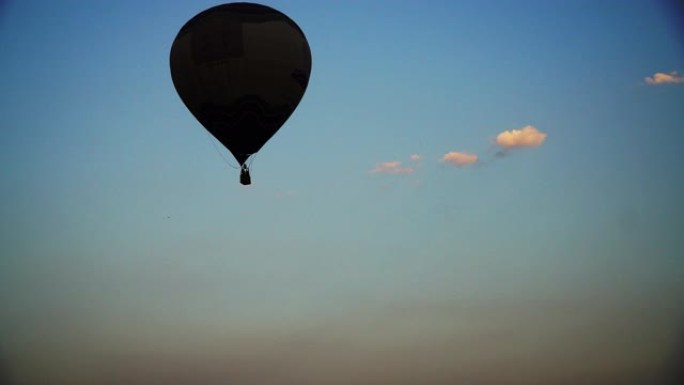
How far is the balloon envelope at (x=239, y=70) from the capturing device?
33.0 m

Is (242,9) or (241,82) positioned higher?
(242,9)

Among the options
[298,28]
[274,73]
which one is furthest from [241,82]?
[298,28]

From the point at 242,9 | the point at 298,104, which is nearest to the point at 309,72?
the point at 298,104

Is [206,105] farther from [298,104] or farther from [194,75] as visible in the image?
[298,104]

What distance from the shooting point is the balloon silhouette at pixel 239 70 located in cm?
3303

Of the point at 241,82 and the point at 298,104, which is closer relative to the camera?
the point at 241,82

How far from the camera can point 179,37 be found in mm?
34031

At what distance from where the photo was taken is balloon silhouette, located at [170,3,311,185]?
1300 inches

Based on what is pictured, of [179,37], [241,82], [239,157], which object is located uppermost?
[179,37]

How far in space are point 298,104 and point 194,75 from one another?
14.0 ft

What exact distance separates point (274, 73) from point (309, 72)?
2.11 m

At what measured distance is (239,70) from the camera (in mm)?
33000

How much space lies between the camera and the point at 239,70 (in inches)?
1299

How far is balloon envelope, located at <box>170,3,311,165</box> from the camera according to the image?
33.0 metres
